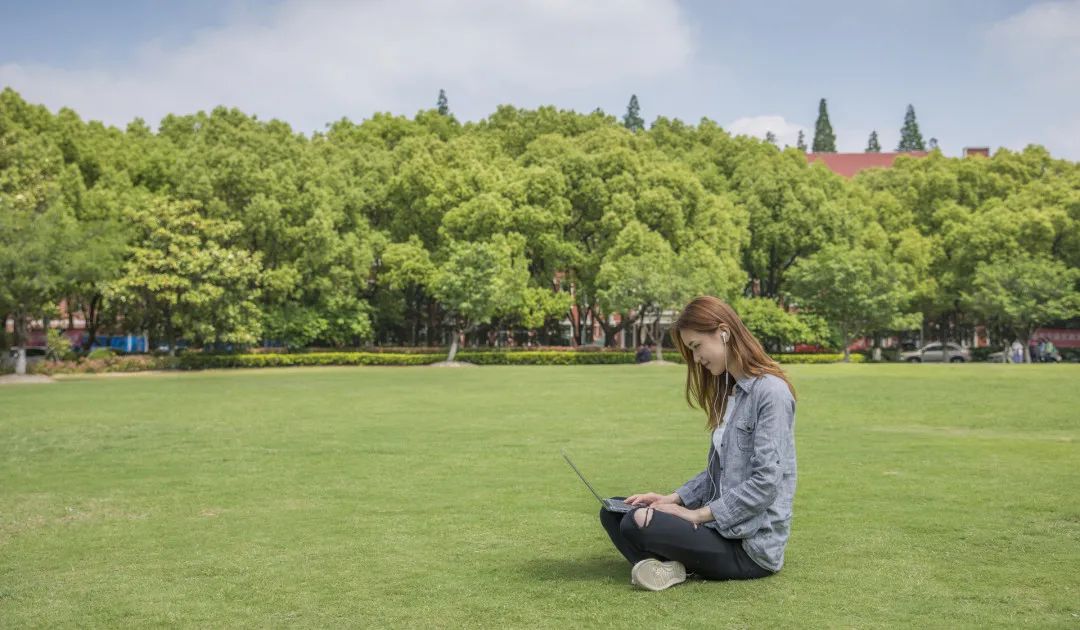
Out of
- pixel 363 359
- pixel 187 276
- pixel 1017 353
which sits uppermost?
pixel 187 276

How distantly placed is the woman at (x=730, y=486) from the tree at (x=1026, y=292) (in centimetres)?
5230

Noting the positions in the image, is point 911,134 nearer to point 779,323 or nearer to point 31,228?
point 779,323

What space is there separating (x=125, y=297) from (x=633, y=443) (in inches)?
1372

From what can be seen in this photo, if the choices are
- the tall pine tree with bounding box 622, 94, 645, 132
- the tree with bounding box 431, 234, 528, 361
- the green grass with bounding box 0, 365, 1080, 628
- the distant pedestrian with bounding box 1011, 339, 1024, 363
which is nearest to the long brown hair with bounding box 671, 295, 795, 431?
the green grass with bounding box 0, 365, 1080, 628

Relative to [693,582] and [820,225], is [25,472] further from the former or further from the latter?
[820,225]

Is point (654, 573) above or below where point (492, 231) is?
below

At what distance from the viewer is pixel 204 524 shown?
8062 mm

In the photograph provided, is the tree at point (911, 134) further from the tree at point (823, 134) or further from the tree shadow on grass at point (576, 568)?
the tree shadow on grass at point (576, 568)

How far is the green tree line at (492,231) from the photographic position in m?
44.3

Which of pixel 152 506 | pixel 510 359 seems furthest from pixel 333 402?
pixel 510 359

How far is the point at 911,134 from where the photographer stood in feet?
452

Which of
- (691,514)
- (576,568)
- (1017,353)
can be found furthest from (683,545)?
(1017,353)

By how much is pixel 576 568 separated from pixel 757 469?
1507mm

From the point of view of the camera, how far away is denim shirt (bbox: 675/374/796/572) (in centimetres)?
528
